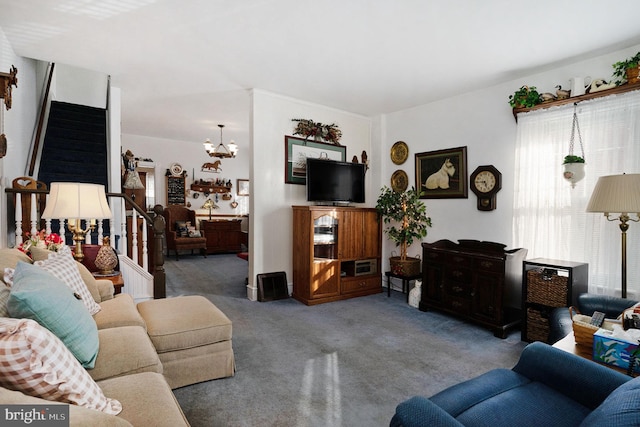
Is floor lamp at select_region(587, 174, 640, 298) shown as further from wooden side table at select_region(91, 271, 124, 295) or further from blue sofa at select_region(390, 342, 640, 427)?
wooden side table at select_region(91, 271, 124, 295)

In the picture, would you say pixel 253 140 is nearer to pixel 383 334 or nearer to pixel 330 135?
Result: pixel 330 135

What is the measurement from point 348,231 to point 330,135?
1.47 m

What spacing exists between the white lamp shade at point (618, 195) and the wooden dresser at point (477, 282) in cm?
98

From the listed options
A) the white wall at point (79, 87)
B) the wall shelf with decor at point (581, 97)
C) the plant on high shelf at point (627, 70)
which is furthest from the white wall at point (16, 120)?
the plant on high shelf at point (627, 70)

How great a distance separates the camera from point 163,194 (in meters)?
7.71

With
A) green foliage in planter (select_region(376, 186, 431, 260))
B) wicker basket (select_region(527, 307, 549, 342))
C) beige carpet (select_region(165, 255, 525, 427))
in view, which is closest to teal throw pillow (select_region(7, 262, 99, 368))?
beige carpet (select_region(165, 255, 525, 427))

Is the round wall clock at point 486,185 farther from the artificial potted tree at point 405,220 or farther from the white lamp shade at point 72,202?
the white lamp shade at point 72,202

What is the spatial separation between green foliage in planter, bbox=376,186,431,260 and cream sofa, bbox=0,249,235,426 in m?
2.80

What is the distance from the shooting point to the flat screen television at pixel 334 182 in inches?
173

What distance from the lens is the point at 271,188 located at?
433 centimetres

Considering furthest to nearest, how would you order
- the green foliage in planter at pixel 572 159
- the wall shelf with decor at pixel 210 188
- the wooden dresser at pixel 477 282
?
the wall shelf with decor at pixel 210 188 < the wooden dresser at pixel 477 282 < the green foliage in planter at pixel 572 159

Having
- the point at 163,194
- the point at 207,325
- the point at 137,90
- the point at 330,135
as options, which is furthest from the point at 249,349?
the point at 163,194

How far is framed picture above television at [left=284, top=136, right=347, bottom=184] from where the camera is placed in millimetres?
4449

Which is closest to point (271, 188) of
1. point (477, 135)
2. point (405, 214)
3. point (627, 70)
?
point (405, 214)
